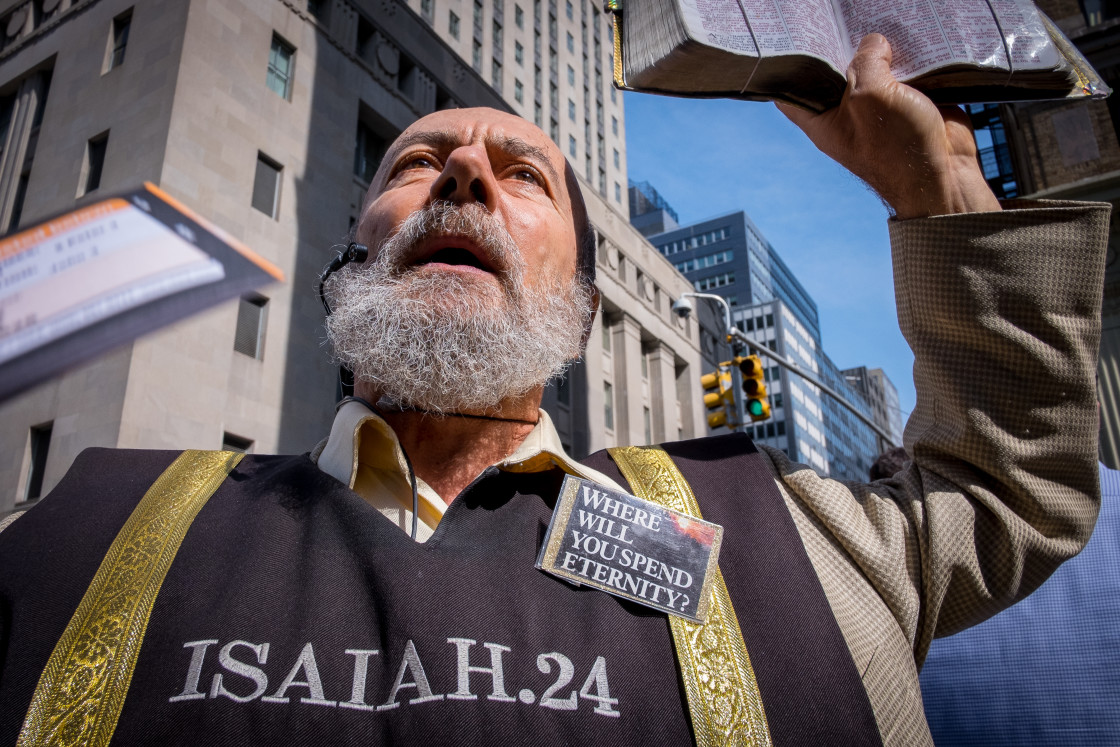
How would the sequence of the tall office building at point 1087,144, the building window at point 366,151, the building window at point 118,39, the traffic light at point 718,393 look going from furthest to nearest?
the building window at point 366,151, the building window at point 118,39, the traffic light at point 718,393, the tall office building at point 1087,144

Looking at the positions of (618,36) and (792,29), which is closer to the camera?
(792,29)

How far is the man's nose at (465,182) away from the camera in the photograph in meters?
2.00

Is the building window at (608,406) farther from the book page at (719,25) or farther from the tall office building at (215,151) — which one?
the book page at (719,25)

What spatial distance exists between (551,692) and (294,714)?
1.37ft

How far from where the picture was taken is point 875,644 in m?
1.46

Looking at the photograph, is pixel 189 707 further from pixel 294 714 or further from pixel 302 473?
pixel 302 473

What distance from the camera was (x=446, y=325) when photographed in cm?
186

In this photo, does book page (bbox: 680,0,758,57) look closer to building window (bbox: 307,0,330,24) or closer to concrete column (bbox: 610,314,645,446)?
building window (bbox: 307,0,330,24)

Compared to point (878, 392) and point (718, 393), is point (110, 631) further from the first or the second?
point (878, 392)

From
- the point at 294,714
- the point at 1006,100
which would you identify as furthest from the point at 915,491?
the point at 294,714

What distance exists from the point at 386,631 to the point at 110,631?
1.55 ft

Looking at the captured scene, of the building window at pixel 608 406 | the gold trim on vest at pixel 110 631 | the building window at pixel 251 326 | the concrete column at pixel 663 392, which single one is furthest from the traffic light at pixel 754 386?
the concrete column at pixel 663 392

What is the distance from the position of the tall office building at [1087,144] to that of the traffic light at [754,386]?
5.16m

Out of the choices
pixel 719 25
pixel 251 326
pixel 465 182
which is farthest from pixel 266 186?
pixel 719 25
